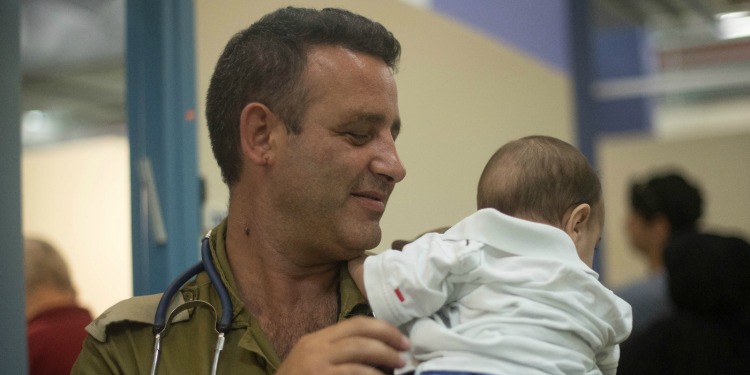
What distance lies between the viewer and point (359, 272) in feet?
5.06

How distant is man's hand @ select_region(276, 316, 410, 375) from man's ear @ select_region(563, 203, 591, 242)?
0.38 metres

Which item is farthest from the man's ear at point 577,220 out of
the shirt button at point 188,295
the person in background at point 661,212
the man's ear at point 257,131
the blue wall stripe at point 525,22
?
the person in background at point 661,212

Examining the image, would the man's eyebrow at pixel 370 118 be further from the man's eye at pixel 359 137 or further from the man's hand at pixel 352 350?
the man's hand at pixel 352 350

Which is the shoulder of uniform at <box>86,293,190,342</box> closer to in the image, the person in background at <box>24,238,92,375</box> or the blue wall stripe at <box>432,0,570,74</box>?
the person in background at <box>24,238,92,375</box>

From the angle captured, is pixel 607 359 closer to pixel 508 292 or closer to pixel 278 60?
pixel 508 292

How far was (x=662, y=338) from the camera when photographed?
8.57 ft

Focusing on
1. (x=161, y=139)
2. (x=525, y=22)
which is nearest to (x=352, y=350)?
(x=161, y=139)

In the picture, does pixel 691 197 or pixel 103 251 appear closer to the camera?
pixel 103 251

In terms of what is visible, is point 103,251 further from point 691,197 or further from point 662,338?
point 691,197

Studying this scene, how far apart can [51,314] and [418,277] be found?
181 cm

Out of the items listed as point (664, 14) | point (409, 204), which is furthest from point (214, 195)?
point (664, 14)

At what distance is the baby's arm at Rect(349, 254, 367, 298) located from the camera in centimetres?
150

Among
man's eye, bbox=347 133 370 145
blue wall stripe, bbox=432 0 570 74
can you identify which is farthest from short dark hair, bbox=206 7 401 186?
blue wall stripe, bbox=432 0 570 74

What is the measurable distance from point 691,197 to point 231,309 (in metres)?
2.69
